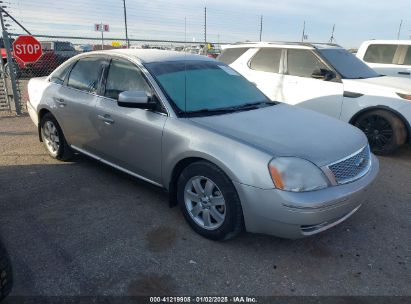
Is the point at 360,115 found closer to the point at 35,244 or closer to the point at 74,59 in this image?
the point at 74,59

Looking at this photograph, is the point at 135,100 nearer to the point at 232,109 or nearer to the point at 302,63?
the point at 232,109

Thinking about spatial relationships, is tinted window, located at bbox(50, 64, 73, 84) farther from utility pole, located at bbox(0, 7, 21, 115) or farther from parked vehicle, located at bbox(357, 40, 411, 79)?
parked vehicle, located at bbox(357, 40, 411, 79)

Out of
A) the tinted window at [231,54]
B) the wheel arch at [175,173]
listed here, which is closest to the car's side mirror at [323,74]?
the tinted window at [231,54]

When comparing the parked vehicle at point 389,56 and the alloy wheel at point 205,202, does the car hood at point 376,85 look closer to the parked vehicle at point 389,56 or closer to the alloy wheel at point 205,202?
the parked vehicle at point 389,56

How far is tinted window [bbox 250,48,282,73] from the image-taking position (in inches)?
267

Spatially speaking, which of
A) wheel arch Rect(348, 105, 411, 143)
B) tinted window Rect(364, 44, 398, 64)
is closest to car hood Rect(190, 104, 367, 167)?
wheel arch Rect(348, 105, 411, 143)

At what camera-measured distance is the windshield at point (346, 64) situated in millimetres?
6164

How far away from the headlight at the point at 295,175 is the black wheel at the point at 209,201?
39 centimetres

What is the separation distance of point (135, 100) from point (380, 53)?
7852mm

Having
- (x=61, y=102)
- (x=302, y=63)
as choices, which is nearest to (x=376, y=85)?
(x=302, y=63)

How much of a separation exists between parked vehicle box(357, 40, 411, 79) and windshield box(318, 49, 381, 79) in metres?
2.46

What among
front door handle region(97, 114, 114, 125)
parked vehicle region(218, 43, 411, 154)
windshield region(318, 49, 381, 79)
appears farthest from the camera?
windshield region(318, 49, 381, 79)

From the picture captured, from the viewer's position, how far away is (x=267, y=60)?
6.91 meters

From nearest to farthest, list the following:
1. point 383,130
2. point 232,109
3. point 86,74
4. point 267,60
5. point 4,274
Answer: point 4,274 → point 232,109 → point 86,74 → point 383,130 → point 267,60
